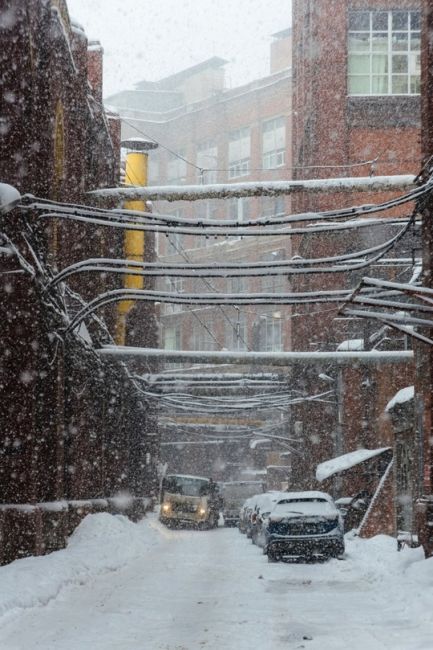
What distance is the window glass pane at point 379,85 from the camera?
37.2 meters

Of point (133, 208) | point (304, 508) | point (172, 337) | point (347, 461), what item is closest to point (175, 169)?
point (172, 337)

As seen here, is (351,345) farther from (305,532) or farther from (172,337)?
(172,337)

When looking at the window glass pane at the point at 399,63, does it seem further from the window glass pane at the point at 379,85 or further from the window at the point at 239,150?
the window at the point at 239,150

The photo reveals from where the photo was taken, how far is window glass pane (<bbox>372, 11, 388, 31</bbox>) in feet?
123

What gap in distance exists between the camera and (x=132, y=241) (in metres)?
30.5

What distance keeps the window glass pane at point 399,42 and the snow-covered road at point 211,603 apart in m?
21.9

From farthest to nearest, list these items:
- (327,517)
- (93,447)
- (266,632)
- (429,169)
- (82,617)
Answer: (93,447), (327,517), (429,169), (82,617), (266,632)

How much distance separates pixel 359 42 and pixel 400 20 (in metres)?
1.69

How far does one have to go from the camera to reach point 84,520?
2358cm

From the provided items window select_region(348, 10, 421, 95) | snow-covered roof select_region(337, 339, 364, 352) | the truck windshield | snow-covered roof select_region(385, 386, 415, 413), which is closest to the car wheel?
snow-covered roof select_region(385, 386, 415, 413)

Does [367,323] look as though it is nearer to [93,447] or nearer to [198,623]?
[93,447]

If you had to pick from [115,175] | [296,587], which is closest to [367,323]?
[115,175]

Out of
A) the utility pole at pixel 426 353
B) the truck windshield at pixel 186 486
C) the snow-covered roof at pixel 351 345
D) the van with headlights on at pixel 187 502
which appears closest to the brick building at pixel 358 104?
the snow-covered roof at pixel 351 345

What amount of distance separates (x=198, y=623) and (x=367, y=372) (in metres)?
22.2
